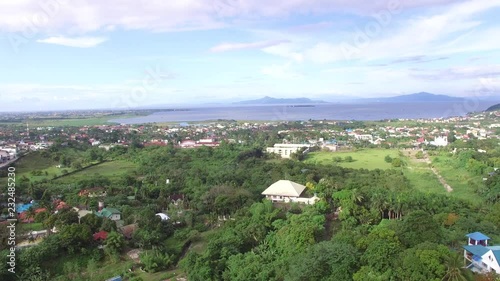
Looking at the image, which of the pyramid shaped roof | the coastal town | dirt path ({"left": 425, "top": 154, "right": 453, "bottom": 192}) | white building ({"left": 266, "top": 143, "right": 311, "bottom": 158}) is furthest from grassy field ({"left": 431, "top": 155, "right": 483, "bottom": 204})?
white building ({"left": 266, "top": 143, "right": 311, "bottom": 158})

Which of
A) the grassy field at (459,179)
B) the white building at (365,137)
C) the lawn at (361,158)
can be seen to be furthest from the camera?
the white building at (365,137)

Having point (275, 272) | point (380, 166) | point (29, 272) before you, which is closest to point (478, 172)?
point (380, 166)

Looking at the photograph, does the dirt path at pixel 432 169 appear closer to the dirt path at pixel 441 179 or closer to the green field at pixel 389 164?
the dirt path at pixel 441 179

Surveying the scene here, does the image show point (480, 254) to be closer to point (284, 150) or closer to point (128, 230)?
point (128, 230)

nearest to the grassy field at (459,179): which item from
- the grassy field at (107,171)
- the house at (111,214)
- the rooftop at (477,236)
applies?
the rooftop at (477,236)

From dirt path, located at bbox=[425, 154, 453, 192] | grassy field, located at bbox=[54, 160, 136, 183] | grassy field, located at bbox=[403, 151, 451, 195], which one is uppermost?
grassy field, located at bbox=[403, 151, 451, 195]

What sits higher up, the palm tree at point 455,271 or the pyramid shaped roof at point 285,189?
the palm tree at point 455,271

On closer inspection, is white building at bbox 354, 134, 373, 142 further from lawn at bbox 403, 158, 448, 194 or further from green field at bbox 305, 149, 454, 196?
lawn at bbox 403, 158, 448, 194
